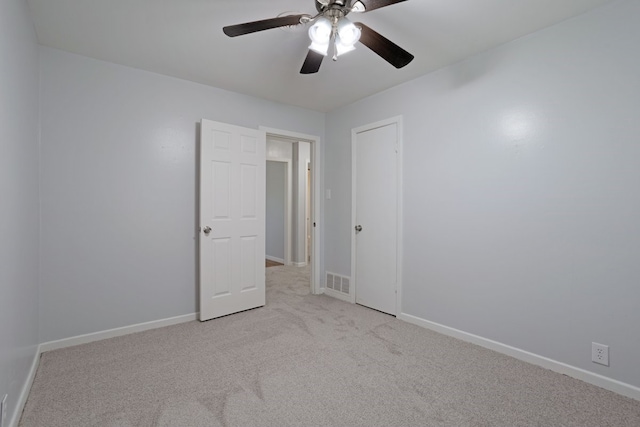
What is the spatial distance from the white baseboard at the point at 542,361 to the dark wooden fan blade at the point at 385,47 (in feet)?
7.38

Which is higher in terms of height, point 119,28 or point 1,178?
point 119,28

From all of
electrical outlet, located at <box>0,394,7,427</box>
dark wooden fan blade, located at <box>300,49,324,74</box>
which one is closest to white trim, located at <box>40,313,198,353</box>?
electrical outlet, located at <box>0,394,7,427</box>

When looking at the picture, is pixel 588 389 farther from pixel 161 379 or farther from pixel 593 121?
pixel 161 379

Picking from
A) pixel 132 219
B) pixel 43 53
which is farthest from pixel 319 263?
pixel 43 53

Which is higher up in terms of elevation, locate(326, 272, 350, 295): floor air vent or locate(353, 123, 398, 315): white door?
locate(353, 123, 398, 315): white door

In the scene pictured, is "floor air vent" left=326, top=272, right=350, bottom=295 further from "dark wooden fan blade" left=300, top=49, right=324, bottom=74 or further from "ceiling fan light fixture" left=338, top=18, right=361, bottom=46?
"ceiling fan light fixture" left=338, top=18, right=361, bottom=46

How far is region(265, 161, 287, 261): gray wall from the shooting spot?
6277 millimetres

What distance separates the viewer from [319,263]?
13.4ft

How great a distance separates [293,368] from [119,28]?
108 inches

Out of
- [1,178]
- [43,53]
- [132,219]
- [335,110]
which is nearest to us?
[1,178]

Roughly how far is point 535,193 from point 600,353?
1.11 meters

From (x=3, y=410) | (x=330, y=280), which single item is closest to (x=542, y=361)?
(x=330, y=280)

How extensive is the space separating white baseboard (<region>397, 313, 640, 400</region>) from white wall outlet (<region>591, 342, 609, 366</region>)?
9 cm

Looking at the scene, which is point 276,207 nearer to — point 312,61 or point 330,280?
point 330,280
